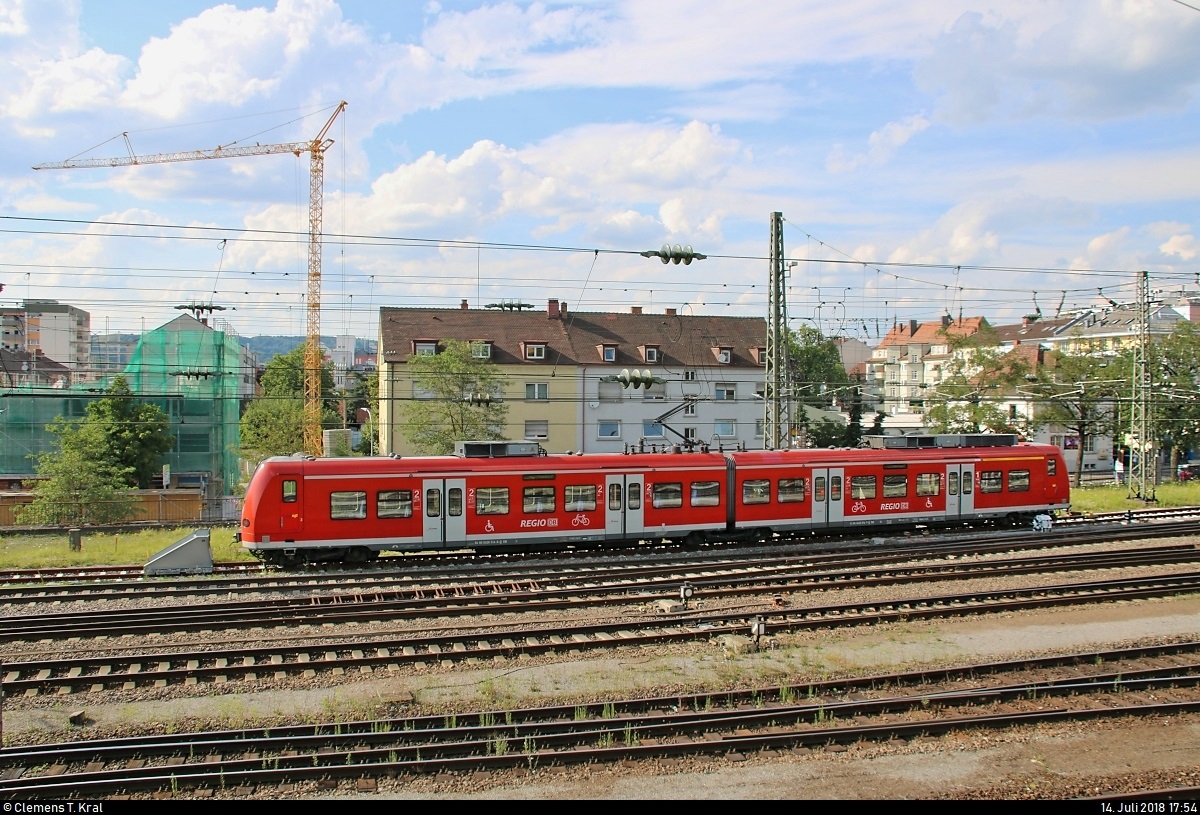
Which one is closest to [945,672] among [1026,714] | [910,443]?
[1026,714]

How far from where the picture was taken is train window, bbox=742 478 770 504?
2467cm

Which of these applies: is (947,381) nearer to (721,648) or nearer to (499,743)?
(721,648)

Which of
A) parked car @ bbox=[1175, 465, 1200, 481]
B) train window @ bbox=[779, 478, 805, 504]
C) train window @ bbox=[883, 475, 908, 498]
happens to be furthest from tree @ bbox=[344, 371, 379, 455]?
parked car @ bbox=[1175, 465, 1200, 481]

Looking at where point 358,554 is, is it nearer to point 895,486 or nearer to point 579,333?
point 895,486

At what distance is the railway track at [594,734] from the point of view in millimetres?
9797

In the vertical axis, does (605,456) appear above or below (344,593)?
above


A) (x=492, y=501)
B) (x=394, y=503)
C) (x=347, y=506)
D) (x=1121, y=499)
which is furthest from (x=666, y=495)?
(x=1121, y=499)

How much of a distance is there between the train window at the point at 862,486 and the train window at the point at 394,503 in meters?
12.5

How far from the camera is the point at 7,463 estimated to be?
50.5m

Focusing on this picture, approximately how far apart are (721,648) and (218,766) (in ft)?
25.8

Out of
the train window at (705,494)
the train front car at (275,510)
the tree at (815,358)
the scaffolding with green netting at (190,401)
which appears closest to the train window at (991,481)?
the train window at (705,494)

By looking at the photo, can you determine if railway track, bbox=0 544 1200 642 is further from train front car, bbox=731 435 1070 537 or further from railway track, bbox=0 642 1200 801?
railway track, bbox=0 642 1200 801

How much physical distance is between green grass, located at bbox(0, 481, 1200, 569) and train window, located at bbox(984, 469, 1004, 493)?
7.35 metres

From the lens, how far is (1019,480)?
2827cm
